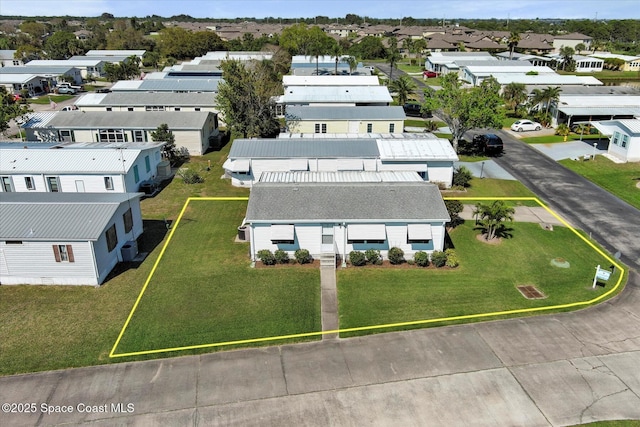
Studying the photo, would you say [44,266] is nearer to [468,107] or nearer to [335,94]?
[468,107]

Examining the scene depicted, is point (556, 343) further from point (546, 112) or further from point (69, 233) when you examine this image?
point (546, 112)

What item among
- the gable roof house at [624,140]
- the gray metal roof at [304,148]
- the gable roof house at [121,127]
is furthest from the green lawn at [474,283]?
the gable roof house at [121,127]

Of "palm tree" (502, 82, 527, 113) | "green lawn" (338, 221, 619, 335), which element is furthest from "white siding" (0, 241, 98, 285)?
"palm tree" (502, 82, 527, 113)

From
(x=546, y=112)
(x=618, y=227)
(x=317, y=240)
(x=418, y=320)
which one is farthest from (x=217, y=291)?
(x=546, y=112)

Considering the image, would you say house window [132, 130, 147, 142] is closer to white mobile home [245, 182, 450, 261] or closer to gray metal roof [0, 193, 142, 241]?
gray metal roof [0, 193, 142, 241]

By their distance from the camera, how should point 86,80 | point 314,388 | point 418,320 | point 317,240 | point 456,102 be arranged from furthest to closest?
point 86,80 → point 456,102 → point 317,240 → point 418,320 → point 314,388
